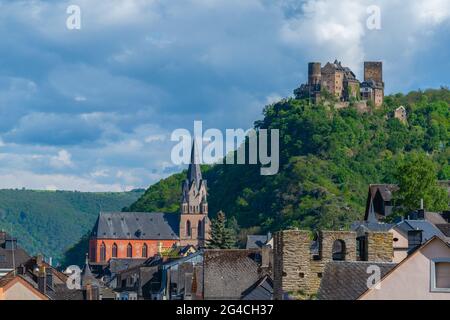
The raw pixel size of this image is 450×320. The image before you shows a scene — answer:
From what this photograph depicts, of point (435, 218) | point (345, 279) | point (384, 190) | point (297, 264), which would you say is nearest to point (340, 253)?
point (297, 264)

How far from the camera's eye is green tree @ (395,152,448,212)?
3489 inches

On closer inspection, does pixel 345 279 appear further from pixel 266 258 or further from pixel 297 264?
pixel 266 258

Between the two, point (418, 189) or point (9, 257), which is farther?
point (418, 189)

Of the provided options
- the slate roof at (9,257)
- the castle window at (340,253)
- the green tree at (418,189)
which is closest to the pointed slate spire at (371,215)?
the green tree at (418,189)

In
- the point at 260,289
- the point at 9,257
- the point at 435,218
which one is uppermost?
the point at 435,218

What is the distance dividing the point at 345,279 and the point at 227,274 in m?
22.3

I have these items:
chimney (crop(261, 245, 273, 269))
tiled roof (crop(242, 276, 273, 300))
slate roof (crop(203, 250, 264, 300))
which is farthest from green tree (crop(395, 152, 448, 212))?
tiled roof (crop(242, 276, 273, 300))

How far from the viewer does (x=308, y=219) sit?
187000 millimetres

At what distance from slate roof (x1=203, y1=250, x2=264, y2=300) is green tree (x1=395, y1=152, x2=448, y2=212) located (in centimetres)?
3707

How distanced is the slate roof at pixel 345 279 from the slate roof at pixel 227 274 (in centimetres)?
2051

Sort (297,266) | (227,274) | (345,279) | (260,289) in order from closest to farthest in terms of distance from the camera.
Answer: (345,279) < (297,266) < (260,289) < (227,274)

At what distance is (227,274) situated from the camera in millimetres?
50188
